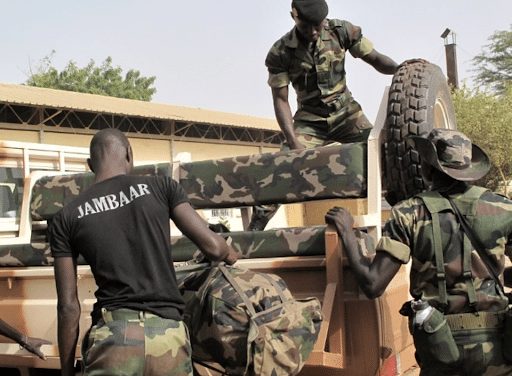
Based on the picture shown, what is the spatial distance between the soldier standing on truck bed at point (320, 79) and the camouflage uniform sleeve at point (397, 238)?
6.77 ft

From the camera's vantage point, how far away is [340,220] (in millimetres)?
3381

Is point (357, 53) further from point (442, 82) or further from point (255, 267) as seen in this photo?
point (255, 267)

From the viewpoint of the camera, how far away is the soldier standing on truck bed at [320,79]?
5.11m

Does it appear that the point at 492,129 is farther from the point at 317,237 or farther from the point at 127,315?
the point at 127,315

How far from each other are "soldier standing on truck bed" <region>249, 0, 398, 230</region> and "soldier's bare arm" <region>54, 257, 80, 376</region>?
8.05ft

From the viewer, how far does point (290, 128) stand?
16.7 ft

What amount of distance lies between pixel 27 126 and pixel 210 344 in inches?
711

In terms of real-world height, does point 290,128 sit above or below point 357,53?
below

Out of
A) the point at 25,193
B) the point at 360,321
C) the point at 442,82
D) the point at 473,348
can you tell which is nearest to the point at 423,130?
the point at 442,82

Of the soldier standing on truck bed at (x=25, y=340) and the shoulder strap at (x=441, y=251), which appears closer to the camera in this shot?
the shoulder strap at (x=441, y=251)

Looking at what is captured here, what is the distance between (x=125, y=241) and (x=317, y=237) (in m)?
1.18

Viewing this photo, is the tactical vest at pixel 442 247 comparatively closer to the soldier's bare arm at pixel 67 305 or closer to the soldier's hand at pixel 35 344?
the soldier's bare arm at pixel 67 305

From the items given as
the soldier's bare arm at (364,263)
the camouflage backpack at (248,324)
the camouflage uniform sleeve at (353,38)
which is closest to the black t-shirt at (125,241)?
the camouflage backpack at (248,324)

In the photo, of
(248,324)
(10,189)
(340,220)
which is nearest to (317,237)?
(340,220)
